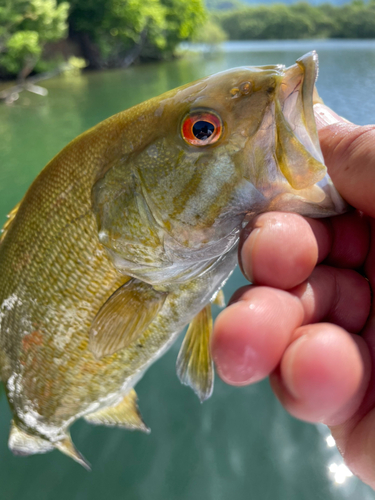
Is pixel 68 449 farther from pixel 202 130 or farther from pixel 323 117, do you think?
pixel 323 117

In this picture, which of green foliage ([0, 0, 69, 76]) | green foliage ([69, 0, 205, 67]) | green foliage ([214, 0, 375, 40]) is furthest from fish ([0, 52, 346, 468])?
green foliage ([214, 0, 375, 40])

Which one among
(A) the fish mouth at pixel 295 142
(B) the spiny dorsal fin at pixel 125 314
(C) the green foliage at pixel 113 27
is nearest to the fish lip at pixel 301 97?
(A) the fish mouth at pixel 295 142

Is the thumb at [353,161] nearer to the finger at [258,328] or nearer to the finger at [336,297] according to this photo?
the finger at [336,297]

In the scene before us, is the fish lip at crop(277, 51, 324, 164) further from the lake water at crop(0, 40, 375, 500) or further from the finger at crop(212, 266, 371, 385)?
the lake water at crop(0, 40, 375, 500)

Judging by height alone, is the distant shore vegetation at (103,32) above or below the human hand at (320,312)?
above

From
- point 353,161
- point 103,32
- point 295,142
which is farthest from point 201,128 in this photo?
point 103,32

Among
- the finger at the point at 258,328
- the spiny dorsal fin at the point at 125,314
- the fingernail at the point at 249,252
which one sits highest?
the fingernail at the point at 249,252
